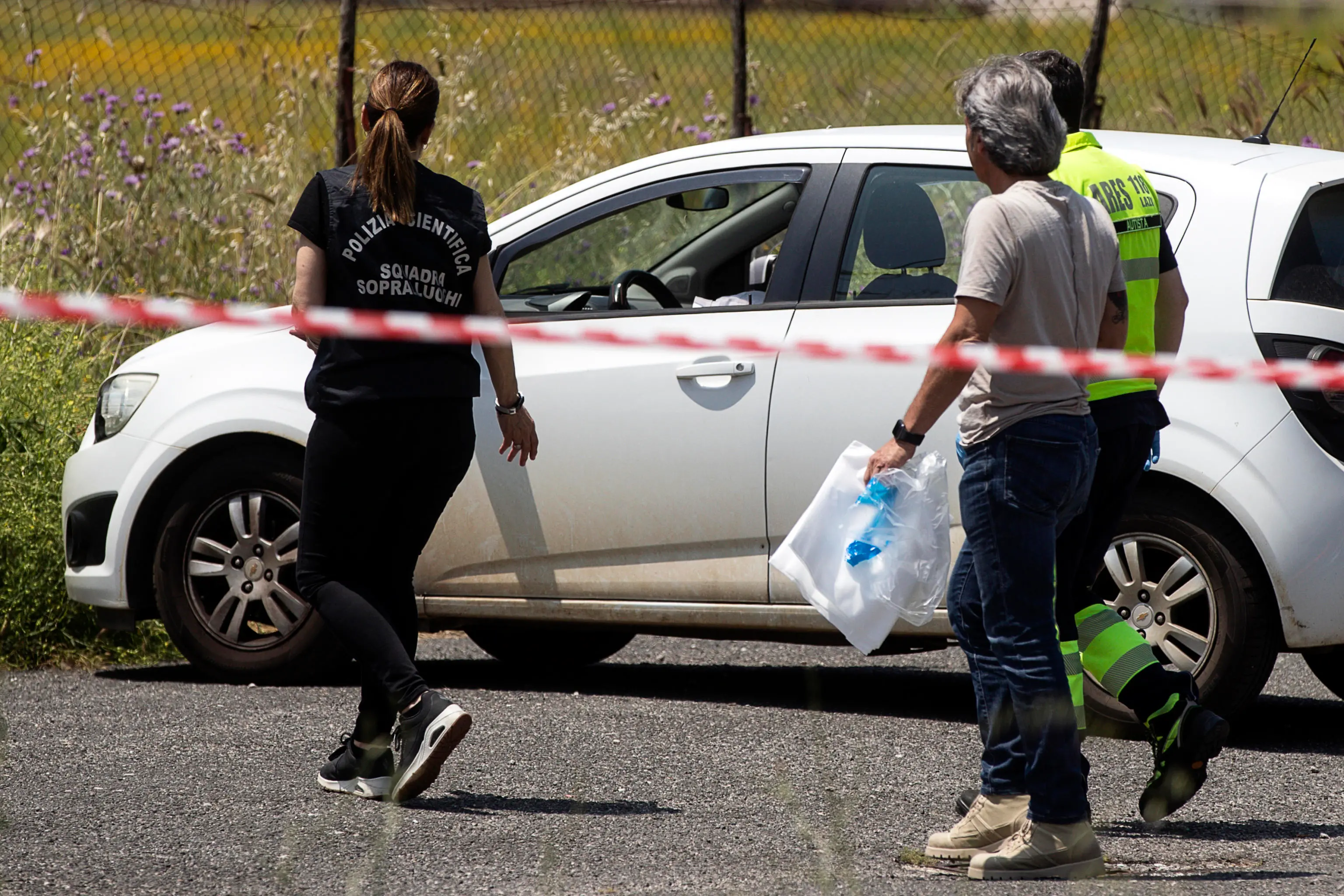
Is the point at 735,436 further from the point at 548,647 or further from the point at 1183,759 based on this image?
the point at 1183,759

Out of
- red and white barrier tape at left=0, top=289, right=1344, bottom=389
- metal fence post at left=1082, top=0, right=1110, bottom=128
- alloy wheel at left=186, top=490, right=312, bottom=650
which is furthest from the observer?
metal fence post at left=1082, top=0, right=1110, bottom=128

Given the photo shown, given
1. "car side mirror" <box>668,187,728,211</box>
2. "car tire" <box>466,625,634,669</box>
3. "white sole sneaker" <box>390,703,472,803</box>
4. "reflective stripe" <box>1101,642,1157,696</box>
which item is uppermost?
"car side mirror" <box>668,187,728,211</box>

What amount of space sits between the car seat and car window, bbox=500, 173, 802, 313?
1.02ft

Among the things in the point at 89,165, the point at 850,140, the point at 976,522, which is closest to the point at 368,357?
the point at 976,522

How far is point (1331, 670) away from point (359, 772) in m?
3.17

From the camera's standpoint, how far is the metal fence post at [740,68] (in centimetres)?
977

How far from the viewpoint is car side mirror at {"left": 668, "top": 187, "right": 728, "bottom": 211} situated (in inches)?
228

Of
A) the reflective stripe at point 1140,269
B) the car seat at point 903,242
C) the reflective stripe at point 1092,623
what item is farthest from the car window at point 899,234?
the reflective stripe at point 1092,623

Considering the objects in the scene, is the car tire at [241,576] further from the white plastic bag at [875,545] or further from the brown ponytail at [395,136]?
the white plastic bag at [875,545]

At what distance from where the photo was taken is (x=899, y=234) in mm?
5430

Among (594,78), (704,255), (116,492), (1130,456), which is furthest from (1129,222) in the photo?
(594,78)

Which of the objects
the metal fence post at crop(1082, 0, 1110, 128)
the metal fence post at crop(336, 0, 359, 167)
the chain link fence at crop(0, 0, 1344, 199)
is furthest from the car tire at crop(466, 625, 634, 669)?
the metal fence post at crop(1082, 0, 1110, 128)

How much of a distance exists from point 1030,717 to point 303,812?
5.84 ft

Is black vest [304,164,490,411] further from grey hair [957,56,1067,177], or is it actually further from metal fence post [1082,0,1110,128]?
metal fence post [1082,0,1110,128]
